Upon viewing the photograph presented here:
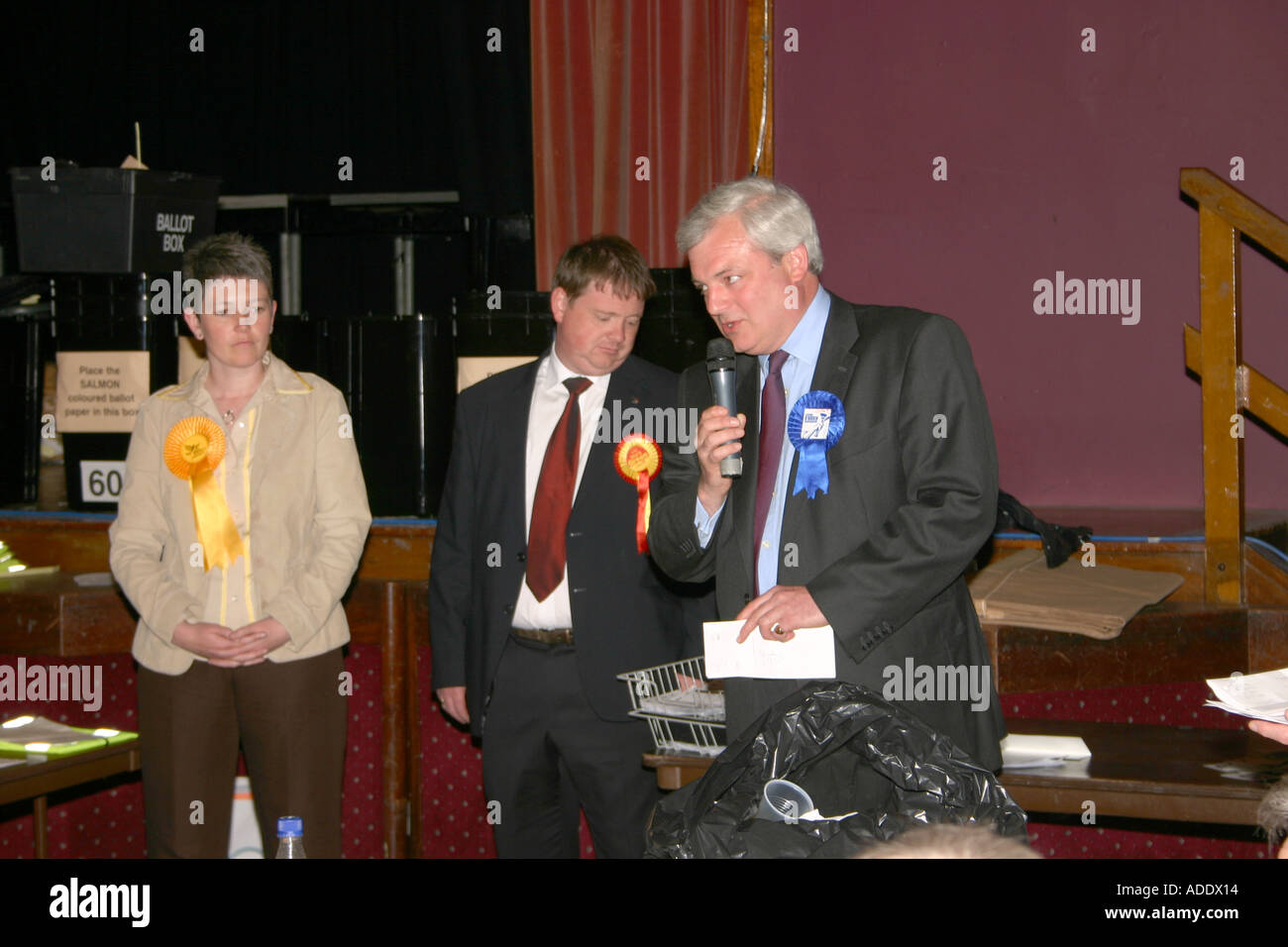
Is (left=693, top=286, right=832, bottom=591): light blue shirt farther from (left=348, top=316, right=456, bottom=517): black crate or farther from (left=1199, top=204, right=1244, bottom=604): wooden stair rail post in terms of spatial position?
(left=1199, top=204, right=1244, bottom=604): wooden stair rail post

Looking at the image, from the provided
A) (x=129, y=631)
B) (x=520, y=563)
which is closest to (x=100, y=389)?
(x=129, y=631)

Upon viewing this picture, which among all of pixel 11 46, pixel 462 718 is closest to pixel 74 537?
pixel 462 718

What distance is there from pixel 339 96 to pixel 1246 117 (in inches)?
140

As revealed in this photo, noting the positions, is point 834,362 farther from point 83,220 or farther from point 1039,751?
point 83,220

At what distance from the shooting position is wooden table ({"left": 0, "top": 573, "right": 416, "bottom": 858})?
3.04m

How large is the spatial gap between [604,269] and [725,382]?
2.36ft

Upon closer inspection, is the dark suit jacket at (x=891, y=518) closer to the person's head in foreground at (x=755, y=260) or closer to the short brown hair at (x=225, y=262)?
the person's head in foreground at (x=755, y=260)

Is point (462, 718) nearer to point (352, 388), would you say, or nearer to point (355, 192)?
point (352, 388)

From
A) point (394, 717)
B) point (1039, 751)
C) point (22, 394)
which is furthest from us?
point (22, 394)

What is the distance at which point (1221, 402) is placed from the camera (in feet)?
10.2

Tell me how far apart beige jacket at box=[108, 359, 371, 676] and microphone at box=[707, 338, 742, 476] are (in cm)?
105

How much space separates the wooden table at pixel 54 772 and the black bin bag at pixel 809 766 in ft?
4.27

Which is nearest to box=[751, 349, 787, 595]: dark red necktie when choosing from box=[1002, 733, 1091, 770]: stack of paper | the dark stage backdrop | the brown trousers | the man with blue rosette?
the man with blue rosette

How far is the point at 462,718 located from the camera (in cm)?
263
